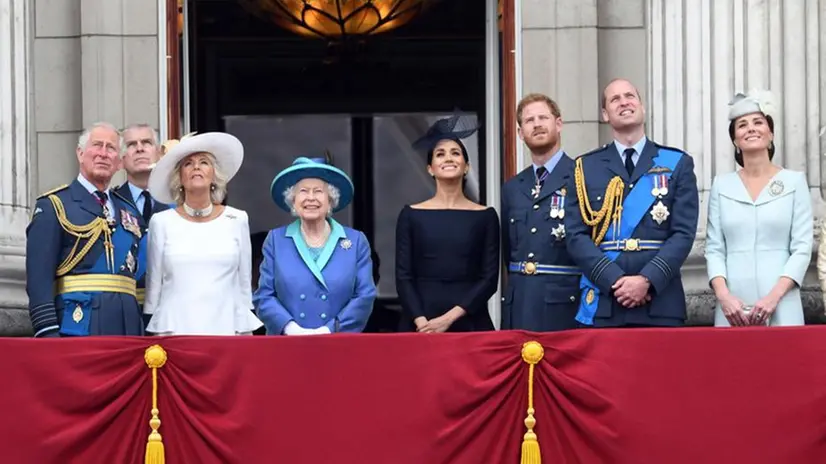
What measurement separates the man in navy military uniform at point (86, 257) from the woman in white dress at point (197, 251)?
0.14 m

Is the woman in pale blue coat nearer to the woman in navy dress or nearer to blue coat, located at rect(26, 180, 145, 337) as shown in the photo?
the woman in navy dress

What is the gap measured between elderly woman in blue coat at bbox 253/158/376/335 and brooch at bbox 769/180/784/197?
203cm

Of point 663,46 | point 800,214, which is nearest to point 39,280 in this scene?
point 800,214

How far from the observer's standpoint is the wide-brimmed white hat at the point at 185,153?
919cm

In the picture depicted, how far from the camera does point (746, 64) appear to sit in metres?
11.1

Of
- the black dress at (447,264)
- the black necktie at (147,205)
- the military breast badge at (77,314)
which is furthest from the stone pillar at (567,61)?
the military breast badge at (77,314)

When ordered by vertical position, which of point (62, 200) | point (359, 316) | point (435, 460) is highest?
point (62, 200)

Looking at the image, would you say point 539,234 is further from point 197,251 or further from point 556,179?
point 197,251

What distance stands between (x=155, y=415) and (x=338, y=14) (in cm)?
602

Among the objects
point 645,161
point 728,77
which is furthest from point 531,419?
point 728,77

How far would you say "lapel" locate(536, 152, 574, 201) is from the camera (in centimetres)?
954

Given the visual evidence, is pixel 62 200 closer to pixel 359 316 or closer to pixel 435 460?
pixel 359 316

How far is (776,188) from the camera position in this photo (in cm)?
932

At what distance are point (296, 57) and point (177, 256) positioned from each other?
242 inches
